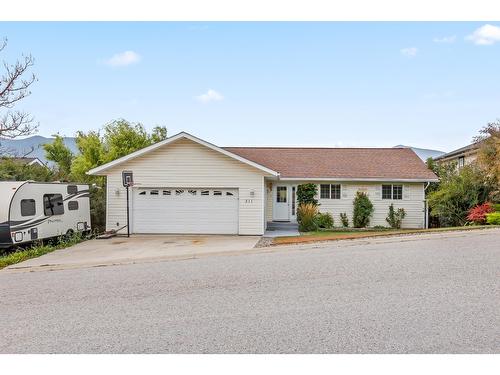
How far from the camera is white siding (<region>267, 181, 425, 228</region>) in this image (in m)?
21.2

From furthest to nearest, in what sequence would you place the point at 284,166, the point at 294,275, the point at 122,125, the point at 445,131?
the point at 122,125
the point at 445,131
the point at 284,166
the point at 294,275

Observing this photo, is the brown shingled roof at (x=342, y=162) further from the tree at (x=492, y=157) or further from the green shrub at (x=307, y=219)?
the tree at (x=492, y=157)

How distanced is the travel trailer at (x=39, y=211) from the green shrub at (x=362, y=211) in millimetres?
12642

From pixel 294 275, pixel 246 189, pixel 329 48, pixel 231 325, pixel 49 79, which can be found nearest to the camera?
pixel 231 325

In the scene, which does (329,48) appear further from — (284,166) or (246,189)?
(284,166)

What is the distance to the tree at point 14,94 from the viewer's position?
19.9m

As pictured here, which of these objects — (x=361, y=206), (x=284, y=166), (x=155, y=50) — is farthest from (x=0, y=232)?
(x=361, y=206)

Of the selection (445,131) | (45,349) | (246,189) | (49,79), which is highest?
(49,79)

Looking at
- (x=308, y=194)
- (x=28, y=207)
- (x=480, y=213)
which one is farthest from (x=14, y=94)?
(x=480, y=213)

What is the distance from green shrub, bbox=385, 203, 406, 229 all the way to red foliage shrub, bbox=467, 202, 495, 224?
346cm

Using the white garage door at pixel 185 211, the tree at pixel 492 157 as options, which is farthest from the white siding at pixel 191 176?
the tree at pixel 492 157

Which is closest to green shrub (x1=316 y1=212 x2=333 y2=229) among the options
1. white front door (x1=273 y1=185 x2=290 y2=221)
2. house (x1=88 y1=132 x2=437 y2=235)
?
white front door (x1=273 y1=185 x2=290 y2=221)

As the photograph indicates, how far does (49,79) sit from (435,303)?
1979cm

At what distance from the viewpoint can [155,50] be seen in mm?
15586
